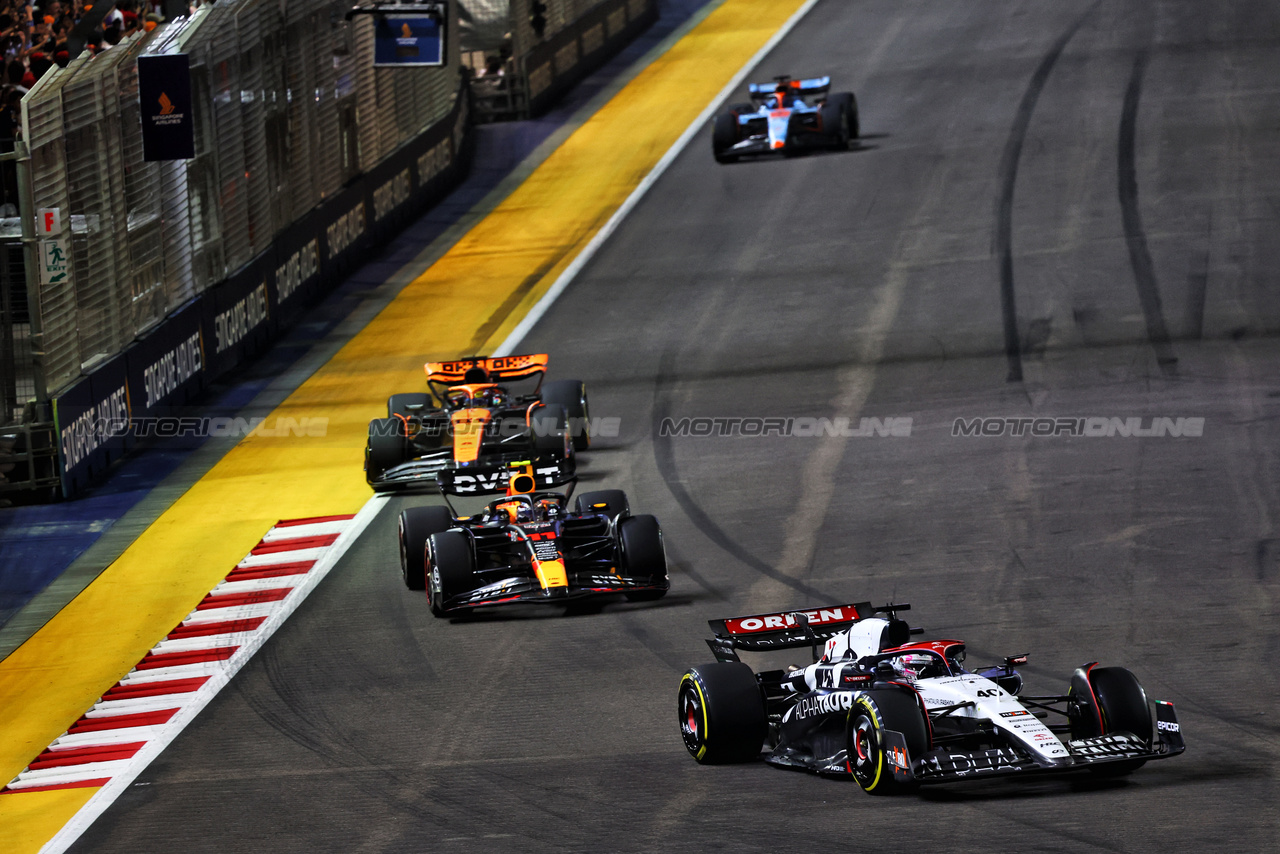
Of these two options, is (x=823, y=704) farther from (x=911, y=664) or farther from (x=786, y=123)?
(x=786, y=123)

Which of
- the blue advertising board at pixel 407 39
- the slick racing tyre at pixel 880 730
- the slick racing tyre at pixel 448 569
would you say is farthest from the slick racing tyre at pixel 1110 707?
the blue advertising board at pixel 407 39

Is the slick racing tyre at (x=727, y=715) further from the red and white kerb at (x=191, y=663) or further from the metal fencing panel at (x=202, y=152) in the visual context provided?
the metal fencing panel at (x=202, y=152)

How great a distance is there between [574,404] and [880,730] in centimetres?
1049

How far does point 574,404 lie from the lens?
2003cm

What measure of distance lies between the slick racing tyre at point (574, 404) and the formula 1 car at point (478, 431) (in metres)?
0.01

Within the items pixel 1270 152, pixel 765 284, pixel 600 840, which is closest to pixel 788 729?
pixel 600 840

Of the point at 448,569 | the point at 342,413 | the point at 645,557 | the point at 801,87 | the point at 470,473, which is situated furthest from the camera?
the point at 801,87

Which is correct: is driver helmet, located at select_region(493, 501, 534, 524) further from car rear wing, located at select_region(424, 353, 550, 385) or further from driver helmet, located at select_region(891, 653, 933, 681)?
driver helmet, located at select_region(891, 653, 933, 681)

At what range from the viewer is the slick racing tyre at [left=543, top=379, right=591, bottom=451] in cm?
2000

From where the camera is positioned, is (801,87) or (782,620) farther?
(801,87)

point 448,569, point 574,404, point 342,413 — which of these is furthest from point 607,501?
point 342,413

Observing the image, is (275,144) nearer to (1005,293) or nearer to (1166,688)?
(1005,293)

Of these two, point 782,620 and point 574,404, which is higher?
point 782,620

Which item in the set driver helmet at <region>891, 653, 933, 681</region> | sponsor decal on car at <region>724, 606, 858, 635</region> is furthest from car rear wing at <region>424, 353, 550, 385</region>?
driver helmet at <region>891, 653, 933, 681</region>
